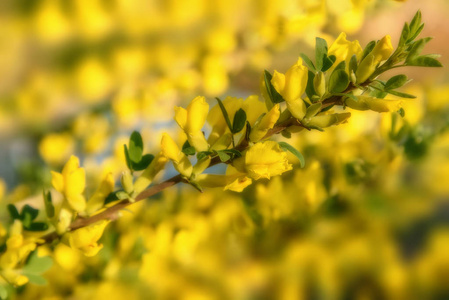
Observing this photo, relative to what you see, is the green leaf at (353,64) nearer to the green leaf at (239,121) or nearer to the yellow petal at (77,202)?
the green leaf at (239,121)

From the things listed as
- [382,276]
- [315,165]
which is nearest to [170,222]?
[315,165]

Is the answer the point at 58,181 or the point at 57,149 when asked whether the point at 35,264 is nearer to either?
the point at 58,181

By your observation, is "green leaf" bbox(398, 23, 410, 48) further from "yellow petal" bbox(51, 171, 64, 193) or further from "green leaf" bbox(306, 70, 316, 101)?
"yellow petal" bbox(51, 171, 64, 193)

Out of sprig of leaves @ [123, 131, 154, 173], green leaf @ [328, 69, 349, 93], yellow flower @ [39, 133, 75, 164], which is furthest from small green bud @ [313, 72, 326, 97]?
yellow flower @ [39, 133, 75, 164]

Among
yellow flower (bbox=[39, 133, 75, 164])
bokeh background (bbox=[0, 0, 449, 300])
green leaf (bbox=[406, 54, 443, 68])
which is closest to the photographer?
green leaf (bbox=[406, 54, 443, 68])

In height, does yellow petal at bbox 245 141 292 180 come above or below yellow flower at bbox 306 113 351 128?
below

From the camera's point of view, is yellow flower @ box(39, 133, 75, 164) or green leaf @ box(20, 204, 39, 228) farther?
yellow flower @ box(39, 133, 75, 164)

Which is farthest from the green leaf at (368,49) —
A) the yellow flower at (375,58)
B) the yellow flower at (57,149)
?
the yellow flower at (57,149)
